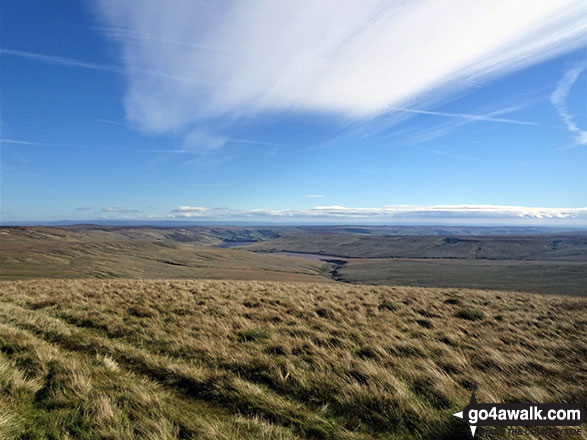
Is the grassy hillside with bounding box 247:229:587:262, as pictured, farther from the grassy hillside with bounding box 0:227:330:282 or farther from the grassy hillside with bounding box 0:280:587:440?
the grassy hillside with bounding box 0:280:587:440

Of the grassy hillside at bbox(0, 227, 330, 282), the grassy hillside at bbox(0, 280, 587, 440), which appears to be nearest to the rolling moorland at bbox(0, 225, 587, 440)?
the grassy hillside at bbox(0, 280, 587, 440)

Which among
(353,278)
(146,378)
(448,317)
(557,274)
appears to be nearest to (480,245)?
(557,274)

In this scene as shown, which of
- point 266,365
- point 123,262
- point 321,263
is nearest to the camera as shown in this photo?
point 266,365

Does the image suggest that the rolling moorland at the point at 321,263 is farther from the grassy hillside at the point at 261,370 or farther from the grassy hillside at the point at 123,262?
the grassy hillside at the point at 261,370

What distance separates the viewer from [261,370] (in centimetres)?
604

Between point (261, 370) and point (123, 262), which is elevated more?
point (261, 370)

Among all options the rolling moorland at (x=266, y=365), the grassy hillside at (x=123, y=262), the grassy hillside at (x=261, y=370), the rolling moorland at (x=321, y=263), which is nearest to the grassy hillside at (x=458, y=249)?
the rolling moorland at (x=321, y=263)

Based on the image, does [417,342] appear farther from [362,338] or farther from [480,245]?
[480,245]

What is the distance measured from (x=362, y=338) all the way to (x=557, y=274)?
82329mm

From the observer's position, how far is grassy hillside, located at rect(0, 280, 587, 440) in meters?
4.21

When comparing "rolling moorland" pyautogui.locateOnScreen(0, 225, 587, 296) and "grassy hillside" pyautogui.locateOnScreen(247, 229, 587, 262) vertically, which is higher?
"rolling moorland" pyautogui.locateOnScreen(0, 225, 587, 296)

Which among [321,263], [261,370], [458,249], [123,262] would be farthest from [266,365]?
[458,249]

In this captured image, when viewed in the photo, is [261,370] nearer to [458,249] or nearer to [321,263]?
[321,263]

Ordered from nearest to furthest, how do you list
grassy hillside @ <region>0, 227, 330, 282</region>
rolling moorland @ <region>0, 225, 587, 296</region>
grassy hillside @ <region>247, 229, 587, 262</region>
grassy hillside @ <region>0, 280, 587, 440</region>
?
grassy hillside @ <region>0, 280, 587, 440</region> → grassy hillside @ <region>0, 227, 330, 282</region> → rolling moorland @ <region>0, 225, 587, 296</region> → grassy hillside @ <region>247, 229, 587, 262</region>
